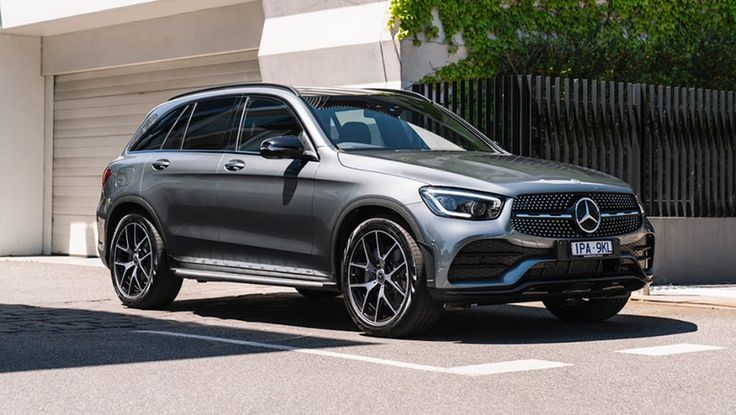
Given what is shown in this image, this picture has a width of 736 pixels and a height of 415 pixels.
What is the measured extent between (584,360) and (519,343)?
932 millimetres

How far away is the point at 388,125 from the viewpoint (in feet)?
33.0

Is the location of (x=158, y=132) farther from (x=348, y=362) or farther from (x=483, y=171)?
(x=348, y=362)

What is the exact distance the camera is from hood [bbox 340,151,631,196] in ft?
28.6

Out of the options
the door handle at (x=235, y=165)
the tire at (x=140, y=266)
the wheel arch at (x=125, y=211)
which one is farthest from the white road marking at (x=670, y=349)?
the wheel arch at (x=125, y=211)

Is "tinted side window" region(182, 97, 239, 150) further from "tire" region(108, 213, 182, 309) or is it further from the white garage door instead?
the white garage door

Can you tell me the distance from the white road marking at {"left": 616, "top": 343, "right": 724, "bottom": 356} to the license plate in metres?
0.78

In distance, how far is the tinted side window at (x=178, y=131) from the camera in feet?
36.8

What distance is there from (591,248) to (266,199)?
2.51 meters

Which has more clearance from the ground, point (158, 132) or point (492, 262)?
Answer: point (158, 132)

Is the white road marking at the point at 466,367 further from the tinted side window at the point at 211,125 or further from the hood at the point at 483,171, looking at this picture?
the tinted side window at the point at 211,125

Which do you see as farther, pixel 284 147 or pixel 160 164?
pixel 160 164

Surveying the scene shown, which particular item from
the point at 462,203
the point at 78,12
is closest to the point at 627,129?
the point at 462,203

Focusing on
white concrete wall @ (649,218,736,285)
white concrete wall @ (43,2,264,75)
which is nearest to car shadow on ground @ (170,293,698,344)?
white concrete wall @ (649,218,736,285)

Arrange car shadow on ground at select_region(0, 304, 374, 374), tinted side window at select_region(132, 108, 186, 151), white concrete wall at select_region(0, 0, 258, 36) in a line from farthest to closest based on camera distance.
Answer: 1. white concrete wall at select_region(0, 0, 258, 36)
2. tinted side window at select_region(132, 108, 186, 151)
3. car shadow on ground at select_region(0, 304, 374, 374)
